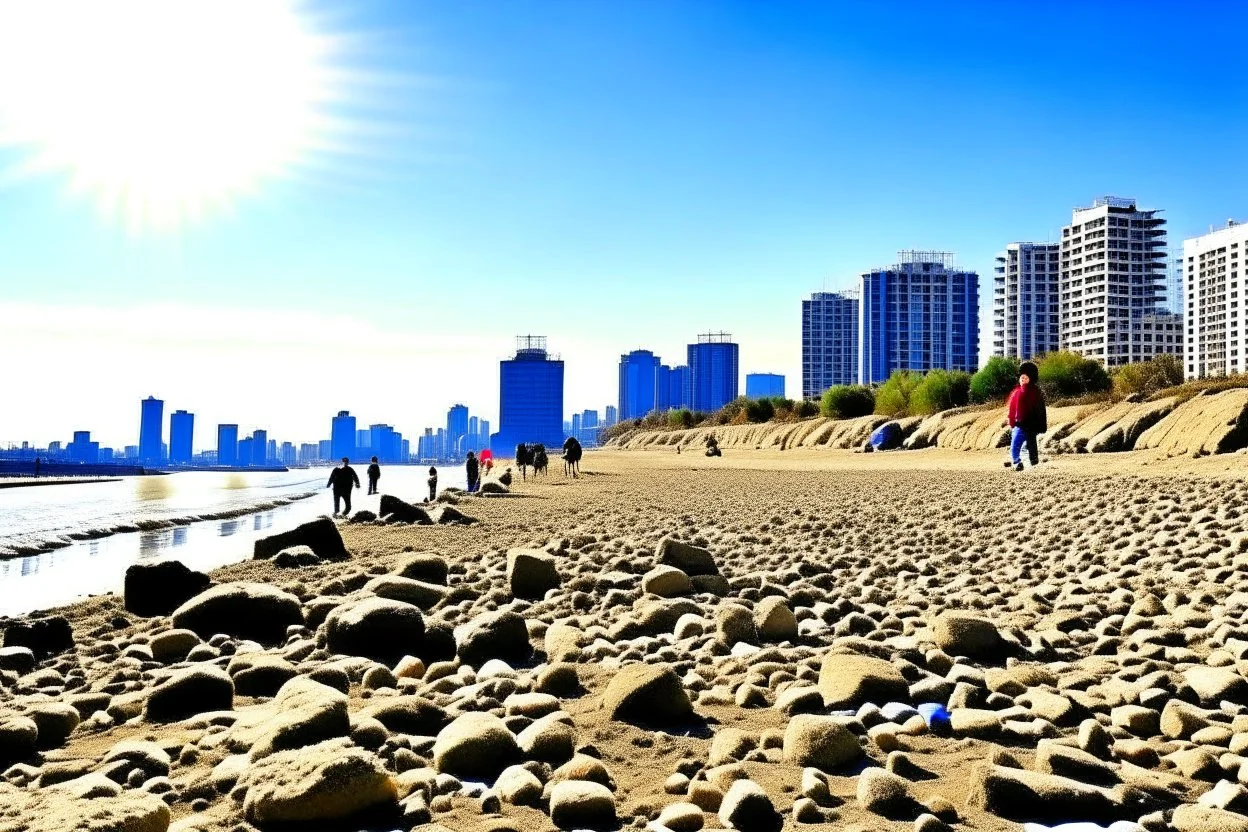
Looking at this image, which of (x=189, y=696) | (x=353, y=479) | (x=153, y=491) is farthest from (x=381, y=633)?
(x=153, y=491)

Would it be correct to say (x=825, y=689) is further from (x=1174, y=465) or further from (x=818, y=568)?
(x=1174, y=465)

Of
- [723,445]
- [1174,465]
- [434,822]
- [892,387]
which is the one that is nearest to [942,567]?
[434,822]

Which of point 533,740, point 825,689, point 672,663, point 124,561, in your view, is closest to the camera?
point 533,740

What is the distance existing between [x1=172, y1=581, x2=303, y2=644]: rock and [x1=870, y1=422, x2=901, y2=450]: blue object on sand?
41.5 meters

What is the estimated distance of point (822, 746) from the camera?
3588 millimetres

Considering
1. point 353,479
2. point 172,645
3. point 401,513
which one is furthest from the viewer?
point 353,479

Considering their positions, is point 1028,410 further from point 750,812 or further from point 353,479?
point 353,479

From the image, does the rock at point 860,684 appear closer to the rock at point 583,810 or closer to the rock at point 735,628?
the rock at point 735,628

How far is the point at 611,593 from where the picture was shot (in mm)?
7922

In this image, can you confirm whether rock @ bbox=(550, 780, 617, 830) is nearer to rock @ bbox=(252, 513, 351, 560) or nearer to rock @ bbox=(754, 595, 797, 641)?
rock @ bbox=(754, 595, 797, 641)

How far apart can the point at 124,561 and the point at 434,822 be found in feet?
48.9

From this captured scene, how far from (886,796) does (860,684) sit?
1.31 m

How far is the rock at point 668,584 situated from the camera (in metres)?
7.77

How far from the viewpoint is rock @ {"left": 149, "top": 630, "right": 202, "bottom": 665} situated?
648 cm
